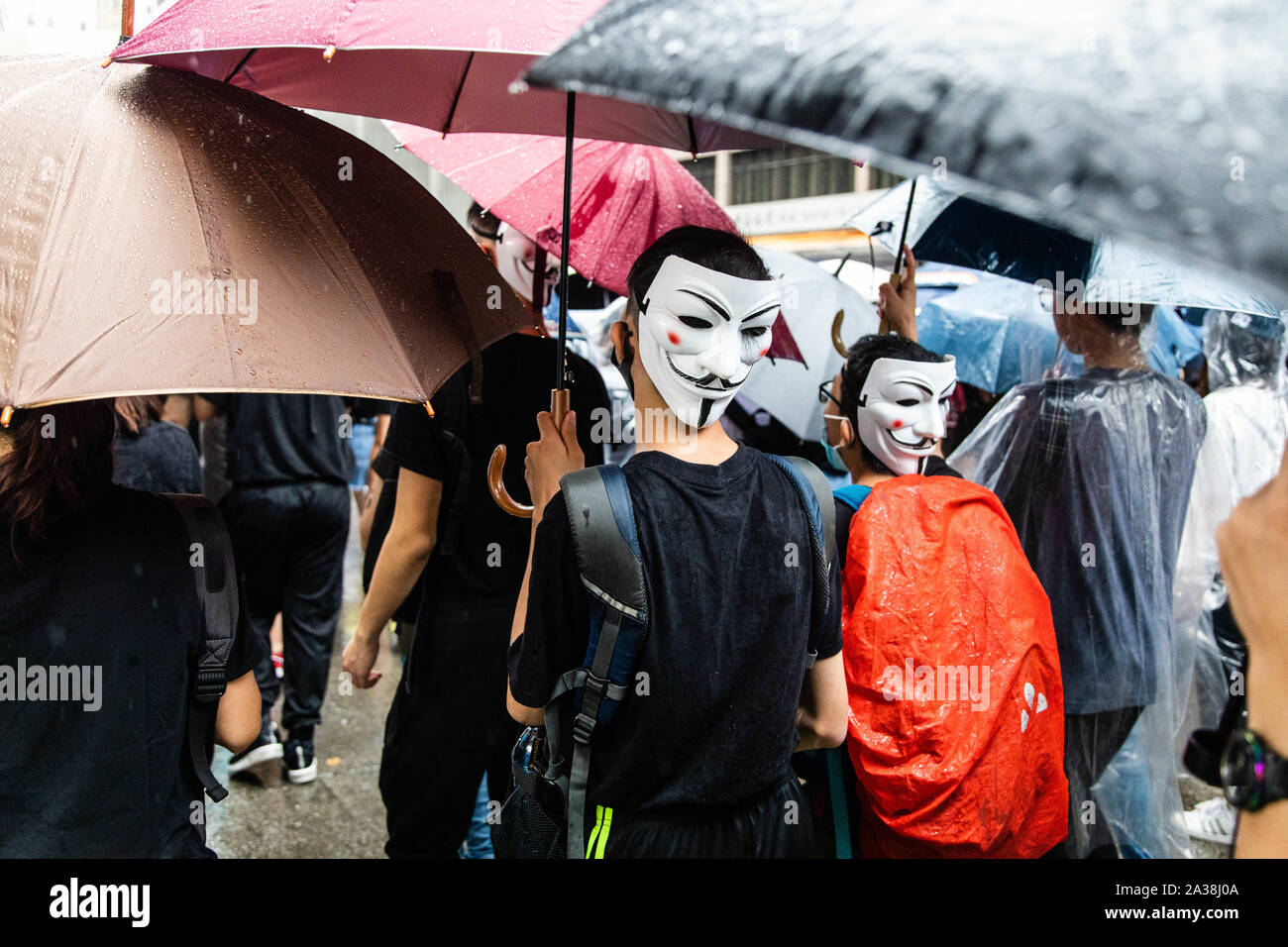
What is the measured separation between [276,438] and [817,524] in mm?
3137

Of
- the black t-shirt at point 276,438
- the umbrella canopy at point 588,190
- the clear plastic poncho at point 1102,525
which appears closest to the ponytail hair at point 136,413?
the black t-shirt at point 276,438

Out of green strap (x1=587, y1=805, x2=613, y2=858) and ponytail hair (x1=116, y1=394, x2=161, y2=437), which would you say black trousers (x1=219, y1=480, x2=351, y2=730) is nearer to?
ponytail hair (x1=116, y1=394, x2=161, y2=437)

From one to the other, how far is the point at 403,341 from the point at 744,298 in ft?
2.23

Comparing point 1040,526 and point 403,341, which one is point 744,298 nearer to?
point 403,341

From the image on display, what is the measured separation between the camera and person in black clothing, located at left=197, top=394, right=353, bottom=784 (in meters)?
4.39

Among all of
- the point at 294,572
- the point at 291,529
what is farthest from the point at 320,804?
the point at 291,529

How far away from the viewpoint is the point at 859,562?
2363 mm

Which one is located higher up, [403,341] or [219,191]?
[219,191]

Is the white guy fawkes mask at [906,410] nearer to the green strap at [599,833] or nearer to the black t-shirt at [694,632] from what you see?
the black t-shirt at [694,632]

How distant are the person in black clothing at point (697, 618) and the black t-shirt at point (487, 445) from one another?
2.67 ft

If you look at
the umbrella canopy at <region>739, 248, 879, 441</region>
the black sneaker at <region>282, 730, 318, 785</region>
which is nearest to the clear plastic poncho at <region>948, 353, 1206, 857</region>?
the umbrella canopy at <region>739, 248, 879, 441</region>

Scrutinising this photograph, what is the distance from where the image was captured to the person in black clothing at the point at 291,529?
4387 millimetres

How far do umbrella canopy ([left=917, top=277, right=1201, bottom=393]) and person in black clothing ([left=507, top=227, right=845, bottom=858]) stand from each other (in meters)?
2.90
